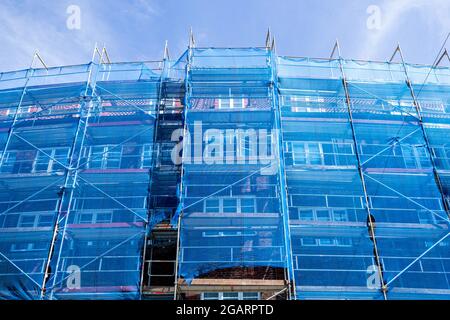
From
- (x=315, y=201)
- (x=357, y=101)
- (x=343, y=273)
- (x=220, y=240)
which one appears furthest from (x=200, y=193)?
(x=357, y=101)

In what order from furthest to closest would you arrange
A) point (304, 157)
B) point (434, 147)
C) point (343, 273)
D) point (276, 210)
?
point (304, 157) → point (434, 147) → point (276, 210) → point (343, 273)

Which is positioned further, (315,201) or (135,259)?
(315,201)

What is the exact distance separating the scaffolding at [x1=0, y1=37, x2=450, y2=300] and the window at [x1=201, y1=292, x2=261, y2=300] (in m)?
0.06

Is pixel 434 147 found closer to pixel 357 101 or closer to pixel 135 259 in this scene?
pixel 357 101

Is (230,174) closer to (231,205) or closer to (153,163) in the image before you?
(231,205)

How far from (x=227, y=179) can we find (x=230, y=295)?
2948 millimetres

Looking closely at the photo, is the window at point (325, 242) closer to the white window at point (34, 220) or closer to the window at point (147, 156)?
the window at point (147, 156)

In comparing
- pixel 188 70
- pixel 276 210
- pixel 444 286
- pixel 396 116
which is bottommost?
pixel 444 286

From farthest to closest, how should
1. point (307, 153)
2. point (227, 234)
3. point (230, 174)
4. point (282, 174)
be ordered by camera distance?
point (307, 153) → point (230, 174) → point (282, 174) → point (227, 234)

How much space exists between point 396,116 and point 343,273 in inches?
207

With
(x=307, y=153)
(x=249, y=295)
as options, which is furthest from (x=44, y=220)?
(x=307, y=153)

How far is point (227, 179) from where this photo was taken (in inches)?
436

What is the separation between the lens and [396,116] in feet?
41.0

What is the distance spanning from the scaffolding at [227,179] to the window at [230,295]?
56 millimetres
